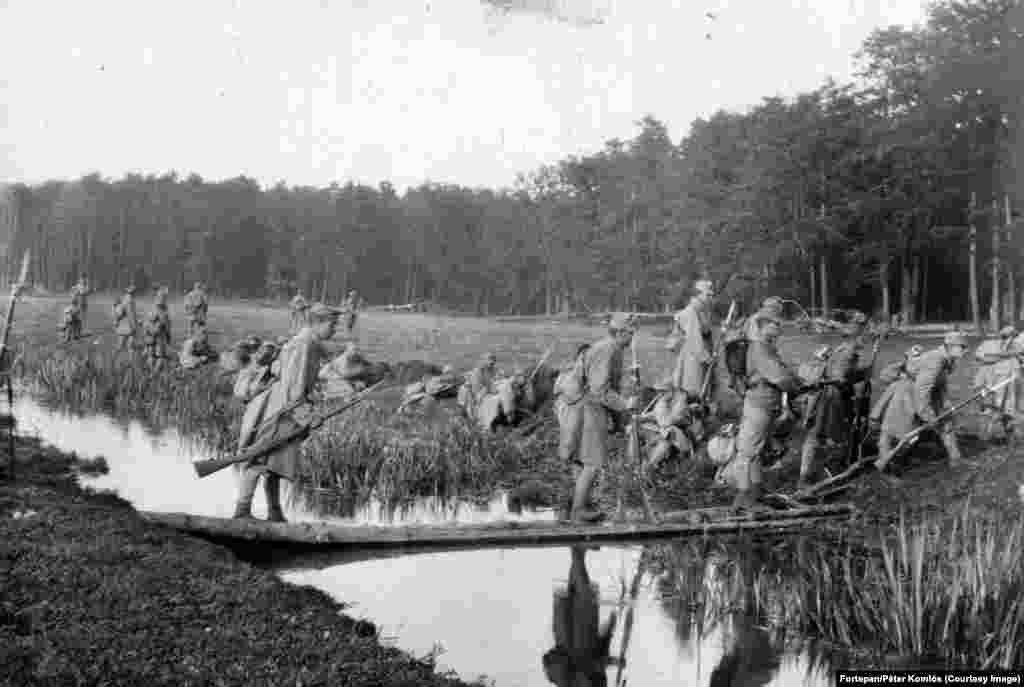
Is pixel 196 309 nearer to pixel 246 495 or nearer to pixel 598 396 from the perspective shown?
pixel 246 495

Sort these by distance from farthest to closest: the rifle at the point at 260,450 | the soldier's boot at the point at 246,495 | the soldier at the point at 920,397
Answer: the soldier at the point at 920,397, the soldier's boot at the point at 246,495, the rifle at the point at 260,450

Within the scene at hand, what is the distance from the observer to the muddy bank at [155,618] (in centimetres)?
490

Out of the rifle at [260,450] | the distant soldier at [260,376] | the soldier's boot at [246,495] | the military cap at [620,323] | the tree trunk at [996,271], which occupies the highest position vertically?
the tree trunk at [996,271]

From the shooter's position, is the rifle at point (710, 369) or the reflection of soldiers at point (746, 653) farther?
the rifle at point (710, 369)

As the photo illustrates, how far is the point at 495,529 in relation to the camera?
935 centimetres

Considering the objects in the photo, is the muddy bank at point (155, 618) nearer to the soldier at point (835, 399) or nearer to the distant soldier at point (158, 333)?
the soldier at point (835, 399)

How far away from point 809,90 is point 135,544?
Result: 2085 cm

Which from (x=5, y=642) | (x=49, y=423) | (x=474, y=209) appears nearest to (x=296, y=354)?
(x=5, y=642)

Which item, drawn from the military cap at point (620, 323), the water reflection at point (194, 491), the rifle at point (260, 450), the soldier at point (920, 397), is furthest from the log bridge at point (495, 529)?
the soldier at point (920, 397)

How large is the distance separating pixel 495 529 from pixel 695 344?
522 cm

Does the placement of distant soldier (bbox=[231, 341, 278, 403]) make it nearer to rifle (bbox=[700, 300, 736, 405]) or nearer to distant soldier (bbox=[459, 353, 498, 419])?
distant soldier (bbox=[459, 353, 498, 419])

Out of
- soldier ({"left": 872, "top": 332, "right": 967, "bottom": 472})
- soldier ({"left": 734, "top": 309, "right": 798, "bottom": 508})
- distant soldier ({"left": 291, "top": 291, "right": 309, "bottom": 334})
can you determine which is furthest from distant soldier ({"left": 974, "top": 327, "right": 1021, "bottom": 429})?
distant soldier ({"left": 291, "top": 291, "right": 309, "bottom": 334})

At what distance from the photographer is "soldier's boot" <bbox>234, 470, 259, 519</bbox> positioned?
924 centimetres

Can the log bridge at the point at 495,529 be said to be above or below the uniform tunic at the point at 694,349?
below
